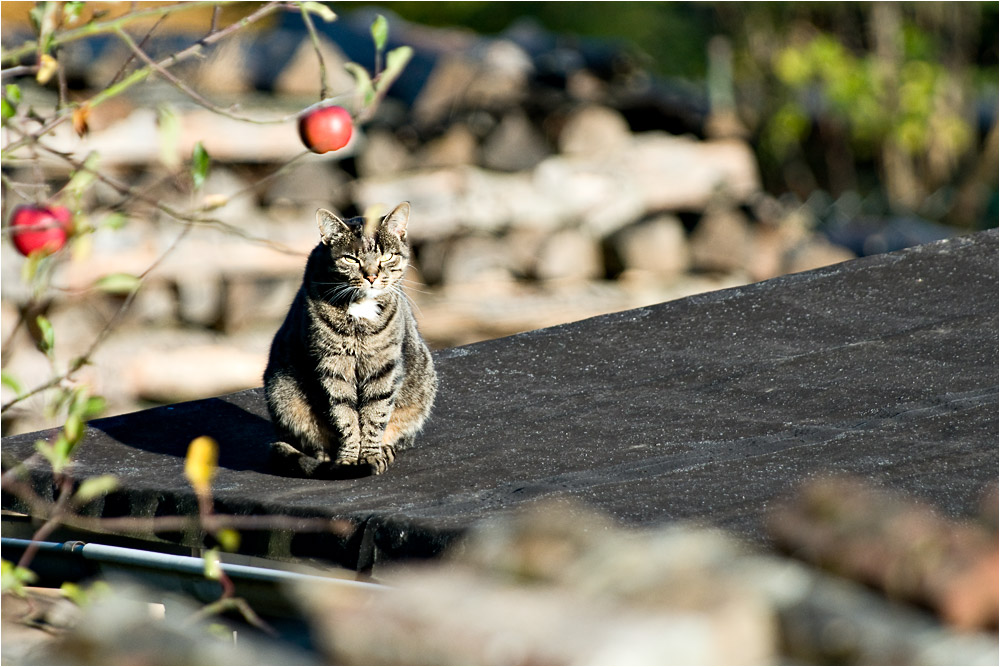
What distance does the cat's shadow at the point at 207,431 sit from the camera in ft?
9.18

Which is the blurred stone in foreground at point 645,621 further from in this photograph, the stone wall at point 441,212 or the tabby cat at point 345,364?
the stone wall at point 441,212

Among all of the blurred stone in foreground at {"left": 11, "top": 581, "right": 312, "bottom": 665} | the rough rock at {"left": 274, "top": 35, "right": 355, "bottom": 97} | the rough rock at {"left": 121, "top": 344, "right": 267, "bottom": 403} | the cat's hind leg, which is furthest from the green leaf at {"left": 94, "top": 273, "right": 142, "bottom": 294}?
the rough rock at {"left": 274, "top": 35, "right": 355, "bottom": 97}

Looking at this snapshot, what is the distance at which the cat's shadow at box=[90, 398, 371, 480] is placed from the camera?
9.18 feet

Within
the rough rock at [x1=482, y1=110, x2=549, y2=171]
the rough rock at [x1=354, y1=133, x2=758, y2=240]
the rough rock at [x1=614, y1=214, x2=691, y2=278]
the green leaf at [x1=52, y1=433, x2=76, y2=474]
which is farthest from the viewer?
the rough rock at [x1=614, y1=214, x2=691, y2=278]

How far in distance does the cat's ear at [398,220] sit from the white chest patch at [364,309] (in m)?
0.25

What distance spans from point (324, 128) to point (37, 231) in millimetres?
606

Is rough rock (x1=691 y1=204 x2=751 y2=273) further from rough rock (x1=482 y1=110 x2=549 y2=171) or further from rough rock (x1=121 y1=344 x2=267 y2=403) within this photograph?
rough rock (x1=121 y1=344 x2=267 y2=403)

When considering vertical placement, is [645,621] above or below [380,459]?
above

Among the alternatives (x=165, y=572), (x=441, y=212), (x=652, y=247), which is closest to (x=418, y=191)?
(x=441, y=212)

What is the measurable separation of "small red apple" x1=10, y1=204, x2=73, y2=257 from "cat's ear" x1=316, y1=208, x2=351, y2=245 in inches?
45.2

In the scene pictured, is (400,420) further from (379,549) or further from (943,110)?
(943,110)

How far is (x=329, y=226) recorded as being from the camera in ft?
9.45

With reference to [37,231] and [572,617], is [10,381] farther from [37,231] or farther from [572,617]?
[572,617]

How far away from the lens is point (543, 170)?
7.35 m
